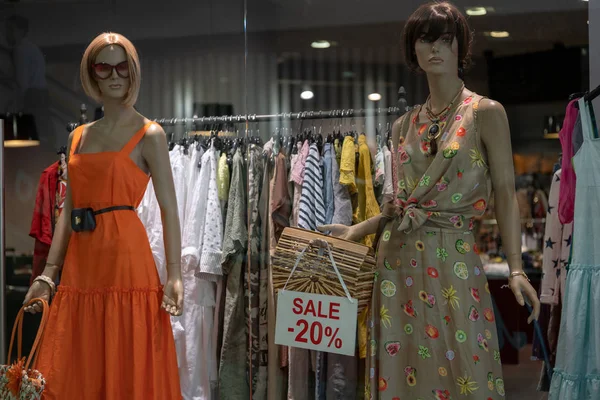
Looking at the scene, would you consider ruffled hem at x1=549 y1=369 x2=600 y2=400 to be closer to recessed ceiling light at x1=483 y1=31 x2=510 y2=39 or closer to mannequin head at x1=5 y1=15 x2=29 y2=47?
recessed ceiling light at x1=483 y1=31 x2=510 y2=39

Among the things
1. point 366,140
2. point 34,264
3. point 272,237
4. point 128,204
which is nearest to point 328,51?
point 366,140

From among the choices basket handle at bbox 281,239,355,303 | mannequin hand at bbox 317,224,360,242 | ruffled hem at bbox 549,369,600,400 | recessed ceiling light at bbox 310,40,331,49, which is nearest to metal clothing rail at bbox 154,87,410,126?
recessed ceiling light at bbox 310,40,331,49

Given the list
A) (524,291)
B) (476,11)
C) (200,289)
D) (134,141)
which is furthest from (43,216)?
(524,291)

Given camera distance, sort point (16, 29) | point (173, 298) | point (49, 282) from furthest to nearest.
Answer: point (16, 29)
point (49, 282)
point (173, 298)

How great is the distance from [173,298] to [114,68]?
826 mm

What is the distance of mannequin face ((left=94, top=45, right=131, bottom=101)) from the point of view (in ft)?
9.95

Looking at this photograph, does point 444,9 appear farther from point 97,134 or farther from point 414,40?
point 97,134

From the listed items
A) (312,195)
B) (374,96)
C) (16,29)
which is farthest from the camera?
(16,29)

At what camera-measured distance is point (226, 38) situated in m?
3.51

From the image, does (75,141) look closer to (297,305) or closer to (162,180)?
(162,180)

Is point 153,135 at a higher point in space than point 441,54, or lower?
lower

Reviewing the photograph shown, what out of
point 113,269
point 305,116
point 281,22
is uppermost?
point 281,22

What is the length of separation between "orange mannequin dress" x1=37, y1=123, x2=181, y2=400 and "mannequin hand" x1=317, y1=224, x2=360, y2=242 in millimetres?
608

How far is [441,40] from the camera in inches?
110
